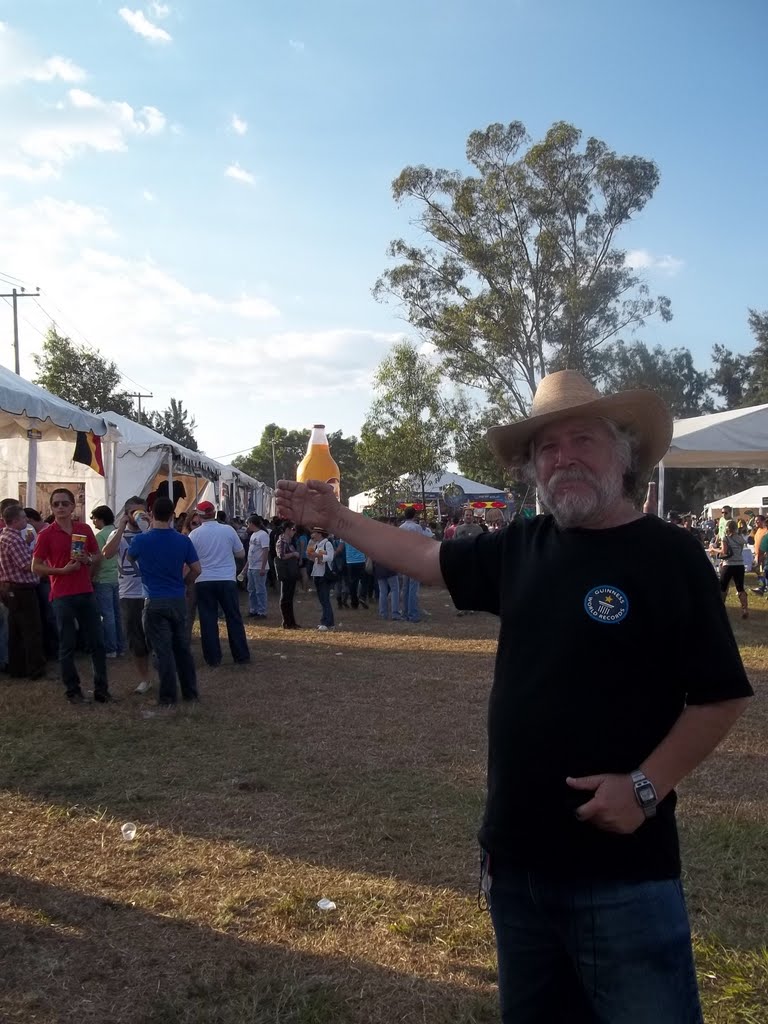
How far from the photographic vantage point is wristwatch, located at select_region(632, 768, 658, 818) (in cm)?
178

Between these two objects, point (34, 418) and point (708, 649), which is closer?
point (708, 649)

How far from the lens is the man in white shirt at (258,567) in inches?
580

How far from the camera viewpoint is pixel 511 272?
31.6m

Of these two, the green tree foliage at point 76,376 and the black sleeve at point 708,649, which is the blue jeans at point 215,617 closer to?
the black sleeve at point 708,649

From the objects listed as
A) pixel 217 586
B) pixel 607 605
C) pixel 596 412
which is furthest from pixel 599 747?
pixel 217 586

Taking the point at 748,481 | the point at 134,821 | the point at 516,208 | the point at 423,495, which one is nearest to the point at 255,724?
the point at 134,821

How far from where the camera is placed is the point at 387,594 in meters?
15.8

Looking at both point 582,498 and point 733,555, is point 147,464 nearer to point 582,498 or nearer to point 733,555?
point 733,555

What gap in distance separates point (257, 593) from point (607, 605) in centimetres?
1398

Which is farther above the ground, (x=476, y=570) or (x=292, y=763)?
(x=476, y=570)

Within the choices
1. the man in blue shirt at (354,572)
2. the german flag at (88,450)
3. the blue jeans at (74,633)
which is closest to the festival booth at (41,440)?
the german flag at (88,450)

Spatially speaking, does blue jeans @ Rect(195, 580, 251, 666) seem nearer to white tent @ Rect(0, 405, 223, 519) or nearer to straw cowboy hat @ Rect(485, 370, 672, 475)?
white tent @ Rect(0, 405, 223, 519)

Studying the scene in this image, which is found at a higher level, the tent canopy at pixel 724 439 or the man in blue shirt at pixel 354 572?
the tent canopy at pixel 724 439

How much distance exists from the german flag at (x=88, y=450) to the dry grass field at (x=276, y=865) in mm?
4918
